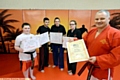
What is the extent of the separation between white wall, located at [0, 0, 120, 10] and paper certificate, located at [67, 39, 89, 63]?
125 inches

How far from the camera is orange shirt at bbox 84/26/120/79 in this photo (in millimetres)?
1712

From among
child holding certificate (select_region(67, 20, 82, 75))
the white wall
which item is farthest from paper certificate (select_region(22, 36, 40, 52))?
the white wall

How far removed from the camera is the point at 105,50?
1.83 m

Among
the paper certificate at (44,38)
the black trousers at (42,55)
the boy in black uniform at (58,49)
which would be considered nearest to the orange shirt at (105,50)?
the paper certificate at (44,38)

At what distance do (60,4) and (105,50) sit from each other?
3414mm

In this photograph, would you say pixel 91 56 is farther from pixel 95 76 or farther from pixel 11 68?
pixel 11 68

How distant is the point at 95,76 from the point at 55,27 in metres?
2.05

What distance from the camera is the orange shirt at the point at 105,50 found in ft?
5.62

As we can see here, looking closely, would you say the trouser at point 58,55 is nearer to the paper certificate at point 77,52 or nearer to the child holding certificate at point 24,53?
the child holding certificate at point 24,53

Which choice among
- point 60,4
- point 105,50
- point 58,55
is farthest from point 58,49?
point 105,50

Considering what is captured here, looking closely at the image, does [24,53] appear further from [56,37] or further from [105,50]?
[105,50]

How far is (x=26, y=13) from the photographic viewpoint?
498 centimetres

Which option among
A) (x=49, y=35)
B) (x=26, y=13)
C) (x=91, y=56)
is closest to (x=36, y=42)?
(x=49, y=35)

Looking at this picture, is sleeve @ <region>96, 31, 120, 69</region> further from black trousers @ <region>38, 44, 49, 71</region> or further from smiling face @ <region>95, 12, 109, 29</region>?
black trousers @ <region>38, 44, 49, 71</region>
